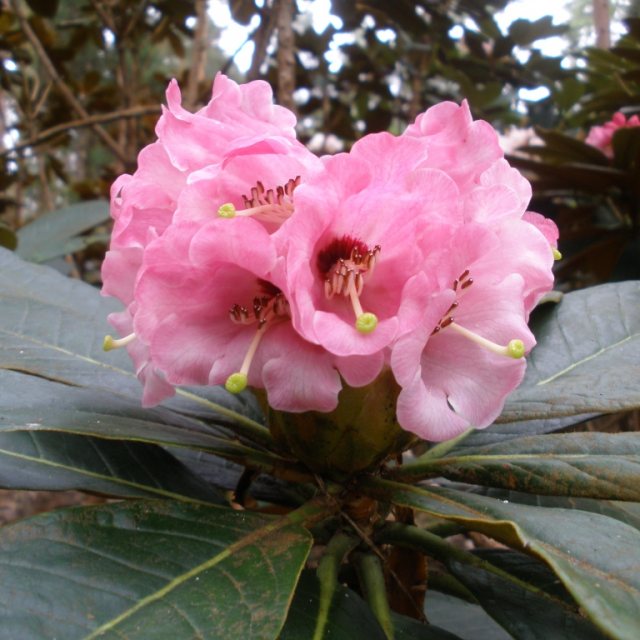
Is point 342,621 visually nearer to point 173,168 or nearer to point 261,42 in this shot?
point 173,168

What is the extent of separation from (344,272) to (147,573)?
279 mm

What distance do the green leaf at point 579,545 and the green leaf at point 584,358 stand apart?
4.8 inches

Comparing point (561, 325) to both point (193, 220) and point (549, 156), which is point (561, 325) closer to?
point (193, 220)

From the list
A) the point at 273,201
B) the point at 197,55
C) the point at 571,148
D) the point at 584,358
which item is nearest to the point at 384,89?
the point at 197,55

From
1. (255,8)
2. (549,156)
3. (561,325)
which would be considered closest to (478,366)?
(561,325)

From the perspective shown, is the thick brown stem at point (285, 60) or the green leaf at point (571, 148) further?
the green leaf at point (571, 148)

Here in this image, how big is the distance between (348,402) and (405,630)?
0.70 ft

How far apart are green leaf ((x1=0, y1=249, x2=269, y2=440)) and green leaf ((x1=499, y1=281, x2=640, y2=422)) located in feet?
1.00

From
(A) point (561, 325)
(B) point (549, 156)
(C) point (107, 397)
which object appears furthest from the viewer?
(B) point (549, 156)

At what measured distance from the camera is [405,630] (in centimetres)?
67

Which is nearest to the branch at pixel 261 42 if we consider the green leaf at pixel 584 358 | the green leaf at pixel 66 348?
the green leaf at pixel 66 348

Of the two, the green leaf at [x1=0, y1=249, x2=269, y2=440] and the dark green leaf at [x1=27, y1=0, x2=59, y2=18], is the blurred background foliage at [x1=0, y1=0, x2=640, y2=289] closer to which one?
the dark green leaf at [x1=27, y1=0, x2=59, y2=18]

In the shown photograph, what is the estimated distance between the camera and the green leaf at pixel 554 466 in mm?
600

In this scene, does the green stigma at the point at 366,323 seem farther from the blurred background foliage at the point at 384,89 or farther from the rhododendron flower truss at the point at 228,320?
the blurred background foliage at the point at 384,89
